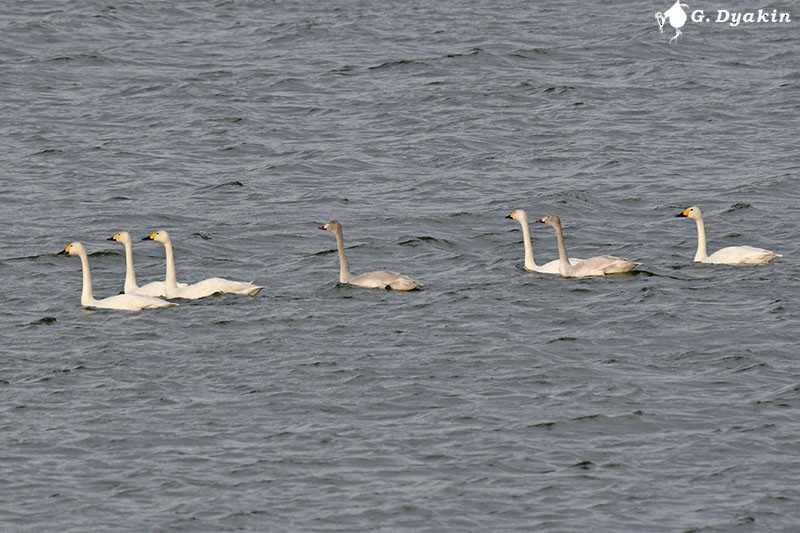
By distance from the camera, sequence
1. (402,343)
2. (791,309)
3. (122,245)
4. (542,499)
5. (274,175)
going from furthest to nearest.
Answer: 1. (274,175)
2. (122,245)
3. (791,309)
4. (402,343)
5. (542,499)

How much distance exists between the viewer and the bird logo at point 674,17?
41.8 metres

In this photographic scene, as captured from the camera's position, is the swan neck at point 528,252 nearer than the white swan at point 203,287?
No

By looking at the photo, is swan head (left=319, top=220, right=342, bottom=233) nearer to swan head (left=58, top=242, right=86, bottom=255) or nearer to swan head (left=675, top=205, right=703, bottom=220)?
swan head (left=58, top=242, right=86, bottom=255)

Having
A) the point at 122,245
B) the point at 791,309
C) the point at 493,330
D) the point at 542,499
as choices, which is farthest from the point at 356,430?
the point at 122,245

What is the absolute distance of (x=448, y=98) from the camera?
3522 cm

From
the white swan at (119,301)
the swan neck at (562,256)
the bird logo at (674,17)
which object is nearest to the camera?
the white swan at (119,301)

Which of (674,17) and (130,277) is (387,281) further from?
(674,17)

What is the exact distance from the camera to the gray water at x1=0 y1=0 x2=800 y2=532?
50.9ft

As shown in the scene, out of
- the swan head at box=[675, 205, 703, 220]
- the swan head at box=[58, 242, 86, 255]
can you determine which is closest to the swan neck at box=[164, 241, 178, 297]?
the swan head at box=[58, 242, 86, 255]

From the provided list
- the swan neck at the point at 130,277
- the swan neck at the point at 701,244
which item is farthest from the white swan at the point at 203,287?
the swan neck at the point at 701,244

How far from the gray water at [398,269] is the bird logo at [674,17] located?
450mm

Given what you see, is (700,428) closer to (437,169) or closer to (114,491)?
(114,491)

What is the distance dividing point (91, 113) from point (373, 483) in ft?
65.3

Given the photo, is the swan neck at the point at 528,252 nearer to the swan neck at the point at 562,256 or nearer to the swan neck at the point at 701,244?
the swan neck at the point at 562,256
